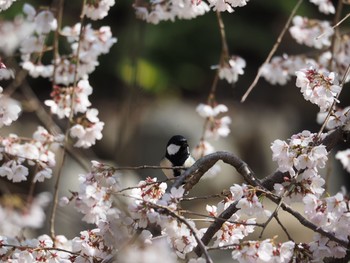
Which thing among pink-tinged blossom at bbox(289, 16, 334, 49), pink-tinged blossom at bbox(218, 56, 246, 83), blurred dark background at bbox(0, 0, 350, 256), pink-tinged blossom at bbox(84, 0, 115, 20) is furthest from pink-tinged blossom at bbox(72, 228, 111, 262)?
blurred dark background at bbox(0, 0, 350, 256)

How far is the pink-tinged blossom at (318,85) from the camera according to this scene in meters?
1.75

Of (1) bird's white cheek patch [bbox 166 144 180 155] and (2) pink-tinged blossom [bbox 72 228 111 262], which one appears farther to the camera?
(1) bird's white cheek patch [bbox 166 144 180 155]

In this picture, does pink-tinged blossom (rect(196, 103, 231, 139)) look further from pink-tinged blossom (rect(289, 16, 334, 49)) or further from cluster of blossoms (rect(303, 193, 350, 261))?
cluster of blossoms (rect(303, 193, 350, 261))

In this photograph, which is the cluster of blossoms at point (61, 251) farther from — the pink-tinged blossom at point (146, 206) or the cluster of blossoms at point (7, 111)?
the cluster of blossoms at point (7, 111)

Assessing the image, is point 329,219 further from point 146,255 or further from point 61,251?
point 61,251

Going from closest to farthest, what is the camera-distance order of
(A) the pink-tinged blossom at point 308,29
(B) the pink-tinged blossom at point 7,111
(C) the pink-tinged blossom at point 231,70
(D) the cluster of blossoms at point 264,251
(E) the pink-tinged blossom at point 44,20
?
(D) the cluster of blossoms at point 264,251 → (B) the pink-tinged blossom at point 7,111 → (E) the pink-tinged blossom at point 44,20 → (C) the pink-tinged blossom at point 231,70 → (A) the pink-tinged blossom at point 308,29

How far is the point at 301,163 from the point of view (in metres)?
1.67

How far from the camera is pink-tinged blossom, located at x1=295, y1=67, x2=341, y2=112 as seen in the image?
1.75m

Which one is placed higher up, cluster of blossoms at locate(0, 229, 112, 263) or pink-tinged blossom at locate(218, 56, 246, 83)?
pink-tinged blossom at locate(218, 56, 246, 83)

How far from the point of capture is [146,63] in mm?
6281

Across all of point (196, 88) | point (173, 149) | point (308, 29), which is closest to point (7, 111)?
point (173, 149)

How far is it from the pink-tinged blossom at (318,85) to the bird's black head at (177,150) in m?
0.92

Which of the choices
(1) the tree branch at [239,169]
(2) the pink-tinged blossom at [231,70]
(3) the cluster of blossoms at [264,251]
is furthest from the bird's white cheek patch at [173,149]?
(3) the cluster of blossoms at [264,251]

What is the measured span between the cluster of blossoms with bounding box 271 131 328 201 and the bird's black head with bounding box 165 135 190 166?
0.96m
